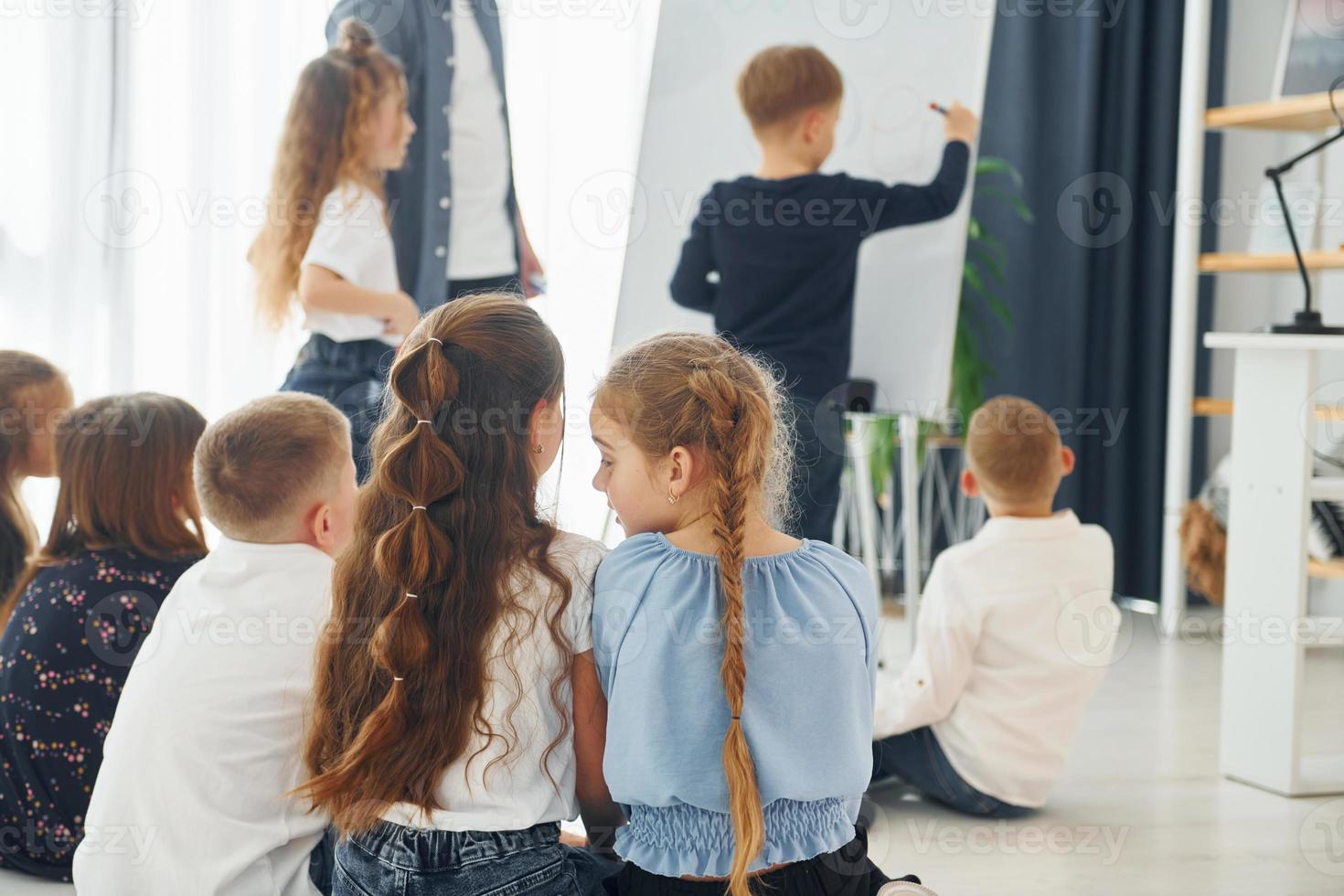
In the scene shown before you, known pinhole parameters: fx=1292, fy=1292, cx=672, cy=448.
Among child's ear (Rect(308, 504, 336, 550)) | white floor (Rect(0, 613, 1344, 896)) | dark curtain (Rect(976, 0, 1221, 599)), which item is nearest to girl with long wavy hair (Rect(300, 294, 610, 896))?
child's ear (Rect(308, 504, 336, 550))

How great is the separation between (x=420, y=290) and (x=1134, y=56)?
2353 millimetres

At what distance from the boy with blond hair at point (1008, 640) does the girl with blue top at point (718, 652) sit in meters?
0.69

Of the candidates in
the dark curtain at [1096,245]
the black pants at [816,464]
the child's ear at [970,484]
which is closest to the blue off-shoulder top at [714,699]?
the child's ear at [970,484]

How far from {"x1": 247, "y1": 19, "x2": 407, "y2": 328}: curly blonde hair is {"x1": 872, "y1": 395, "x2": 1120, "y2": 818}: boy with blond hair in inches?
Answer: 49.0

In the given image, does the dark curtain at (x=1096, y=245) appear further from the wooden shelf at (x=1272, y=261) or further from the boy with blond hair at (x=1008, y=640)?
the boy with blond hair at (x=1008, y=640)

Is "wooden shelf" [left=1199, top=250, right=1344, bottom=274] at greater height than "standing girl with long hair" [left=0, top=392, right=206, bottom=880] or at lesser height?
greater

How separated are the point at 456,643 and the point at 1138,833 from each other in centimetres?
124

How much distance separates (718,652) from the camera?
1.22 meters

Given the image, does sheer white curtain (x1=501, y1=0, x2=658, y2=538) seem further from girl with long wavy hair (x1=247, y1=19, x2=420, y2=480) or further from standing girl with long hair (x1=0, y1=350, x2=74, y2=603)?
standing girl with long hair (x1=0, y1=350, x2=74, y2=603)

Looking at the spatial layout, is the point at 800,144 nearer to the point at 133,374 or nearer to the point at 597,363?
the point at 597,363

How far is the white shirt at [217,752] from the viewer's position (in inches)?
53.5

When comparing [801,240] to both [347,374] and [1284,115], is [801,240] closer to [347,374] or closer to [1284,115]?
[347,374]

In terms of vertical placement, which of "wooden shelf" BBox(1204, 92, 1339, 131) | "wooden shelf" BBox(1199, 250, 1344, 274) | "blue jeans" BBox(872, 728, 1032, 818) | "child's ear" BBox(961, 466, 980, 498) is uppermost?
"wooden shelf" BBox(1204, 92, 1339, 131)

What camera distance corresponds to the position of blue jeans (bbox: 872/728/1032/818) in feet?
6.59
